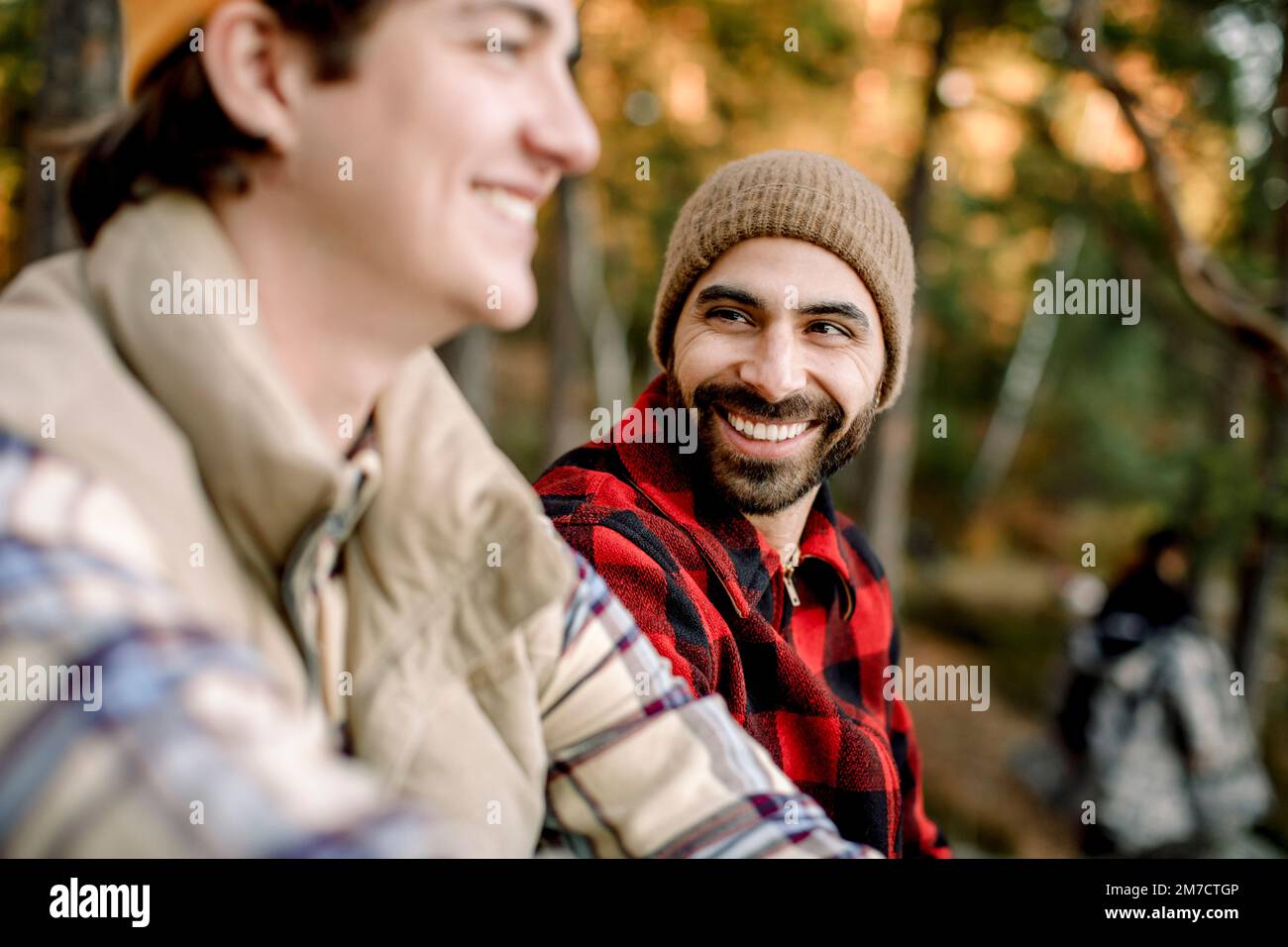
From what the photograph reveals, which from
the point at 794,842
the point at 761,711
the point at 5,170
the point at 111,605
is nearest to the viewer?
the point at 111,605

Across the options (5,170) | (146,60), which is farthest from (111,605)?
(5,170)

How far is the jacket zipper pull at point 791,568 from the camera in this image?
2244 mm

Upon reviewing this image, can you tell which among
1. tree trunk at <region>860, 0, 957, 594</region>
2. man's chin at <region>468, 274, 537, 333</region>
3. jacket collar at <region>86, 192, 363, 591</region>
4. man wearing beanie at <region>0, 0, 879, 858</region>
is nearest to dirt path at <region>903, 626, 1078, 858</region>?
tree trunk at <region>860, 0, 957, 594</region>

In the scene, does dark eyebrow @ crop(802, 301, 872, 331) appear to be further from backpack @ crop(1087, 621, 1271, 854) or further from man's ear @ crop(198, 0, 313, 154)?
backpack @ crop(1087, 621, 1271, 854)

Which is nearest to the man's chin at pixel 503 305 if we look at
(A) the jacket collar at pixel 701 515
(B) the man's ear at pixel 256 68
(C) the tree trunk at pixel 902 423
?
(B) the man's ear at pixel 256 68

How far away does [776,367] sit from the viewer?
2.11m

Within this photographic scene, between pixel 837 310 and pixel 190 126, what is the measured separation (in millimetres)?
1292

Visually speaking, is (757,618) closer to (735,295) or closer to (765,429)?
(765,429)

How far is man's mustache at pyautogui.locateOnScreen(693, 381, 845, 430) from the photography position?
7.00 feet

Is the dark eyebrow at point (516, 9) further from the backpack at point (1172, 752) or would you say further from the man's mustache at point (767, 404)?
the backpack at point (1172, 752)

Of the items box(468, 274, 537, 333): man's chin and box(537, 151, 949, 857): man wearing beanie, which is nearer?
box(468, 274, 537, 333): man's chin

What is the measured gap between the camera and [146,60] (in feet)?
4.45
